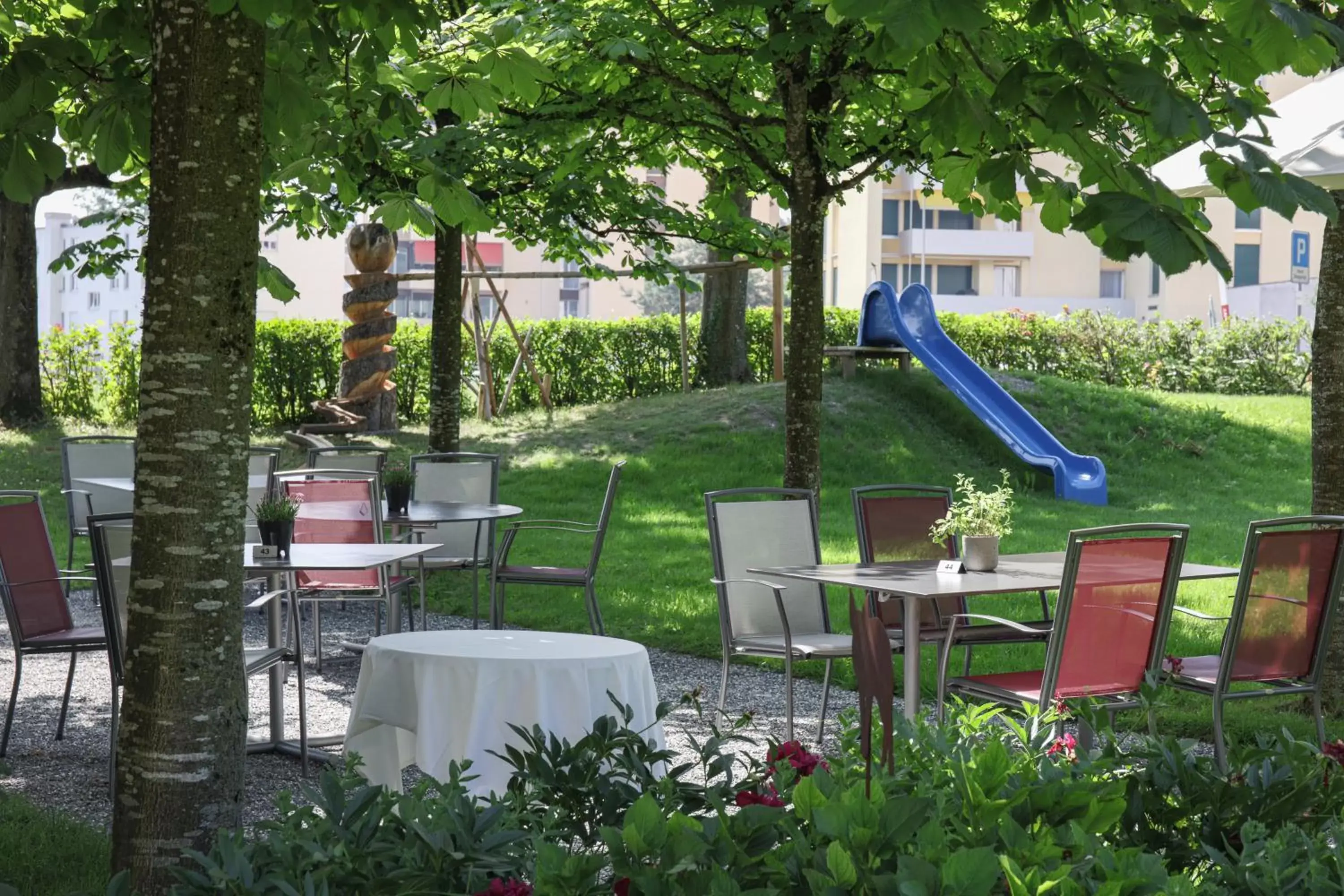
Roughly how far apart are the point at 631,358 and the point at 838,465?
218 inches

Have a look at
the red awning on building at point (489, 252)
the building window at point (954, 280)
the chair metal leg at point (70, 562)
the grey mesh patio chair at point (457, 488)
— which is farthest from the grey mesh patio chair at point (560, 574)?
the building window at point (954, 280)

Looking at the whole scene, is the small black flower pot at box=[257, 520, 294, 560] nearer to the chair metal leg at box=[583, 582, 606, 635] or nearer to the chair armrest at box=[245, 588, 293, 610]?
the chair armrest at box=[245, 588, 293, 610]

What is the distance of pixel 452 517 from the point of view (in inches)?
327

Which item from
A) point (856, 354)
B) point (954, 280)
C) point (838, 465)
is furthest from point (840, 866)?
→ point (954, 280)

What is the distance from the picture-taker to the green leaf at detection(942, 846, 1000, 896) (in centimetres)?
169

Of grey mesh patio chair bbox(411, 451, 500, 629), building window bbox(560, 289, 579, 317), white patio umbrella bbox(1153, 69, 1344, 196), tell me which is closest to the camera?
white patio umbrella bbox(1153, 69, 1344, 196)

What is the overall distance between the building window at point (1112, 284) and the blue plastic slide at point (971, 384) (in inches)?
1440

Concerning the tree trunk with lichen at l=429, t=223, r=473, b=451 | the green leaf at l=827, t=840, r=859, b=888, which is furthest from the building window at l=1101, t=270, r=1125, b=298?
the green leaf at l=827, t=840, r=859, b=888

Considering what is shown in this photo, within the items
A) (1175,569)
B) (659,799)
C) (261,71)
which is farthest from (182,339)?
(1175,569)

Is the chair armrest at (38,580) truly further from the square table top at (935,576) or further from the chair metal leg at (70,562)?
the chair metal leg at (70,562)

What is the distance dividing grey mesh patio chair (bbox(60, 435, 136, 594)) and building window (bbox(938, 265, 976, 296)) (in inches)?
1723

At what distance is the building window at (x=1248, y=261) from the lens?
156 ft

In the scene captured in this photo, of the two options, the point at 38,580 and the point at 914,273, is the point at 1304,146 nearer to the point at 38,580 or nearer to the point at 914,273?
the point at 38,580

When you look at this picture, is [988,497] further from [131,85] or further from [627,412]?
[627,412]
